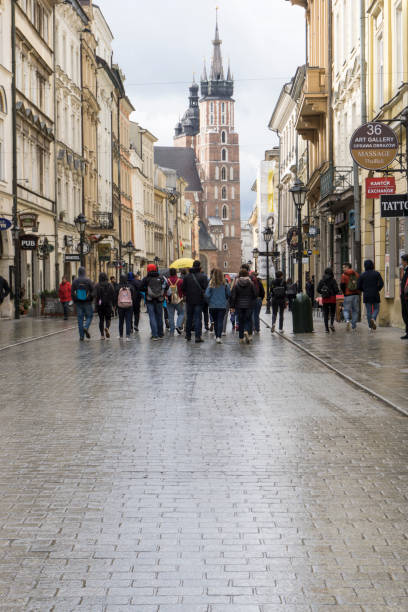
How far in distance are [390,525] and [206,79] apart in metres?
188

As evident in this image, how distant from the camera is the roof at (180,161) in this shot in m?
182

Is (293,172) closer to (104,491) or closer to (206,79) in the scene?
(104,491)

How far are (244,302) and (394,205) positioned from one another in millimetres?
3997

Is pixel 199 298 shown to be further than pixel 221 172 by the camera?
No

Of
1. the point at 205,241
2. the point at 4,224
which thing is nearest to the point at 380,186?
the point at 4,224

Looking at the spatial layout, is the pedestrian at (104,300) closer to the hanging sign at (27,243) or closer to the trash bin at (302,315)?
the trash bin at (302,315)

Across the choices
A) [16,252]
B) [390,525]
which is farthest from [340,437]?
[16,252]

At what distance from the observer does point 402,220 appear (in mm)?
23609

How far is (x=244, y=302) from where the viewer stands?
2100 cm

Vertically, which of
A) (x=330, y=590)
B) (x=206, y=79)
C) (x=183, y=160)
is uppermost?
(x=206, y=79)

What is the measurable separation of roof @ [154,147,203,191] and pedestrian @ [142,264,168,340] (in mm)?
159847

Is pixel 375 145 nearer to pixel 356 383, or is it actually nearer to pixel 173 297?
pixel 173 297

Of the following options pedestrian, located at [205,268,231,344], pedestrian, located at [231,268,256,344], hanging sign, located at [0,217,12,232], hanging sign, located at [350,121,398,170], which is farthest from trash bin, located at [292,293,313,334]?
hanging sign, located at [0,217,12,232]

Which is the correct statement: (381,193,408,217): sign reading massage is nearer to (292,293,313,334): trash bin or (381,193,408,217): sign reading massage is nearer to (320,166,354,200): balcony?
(292,293,313,334): trash bin
